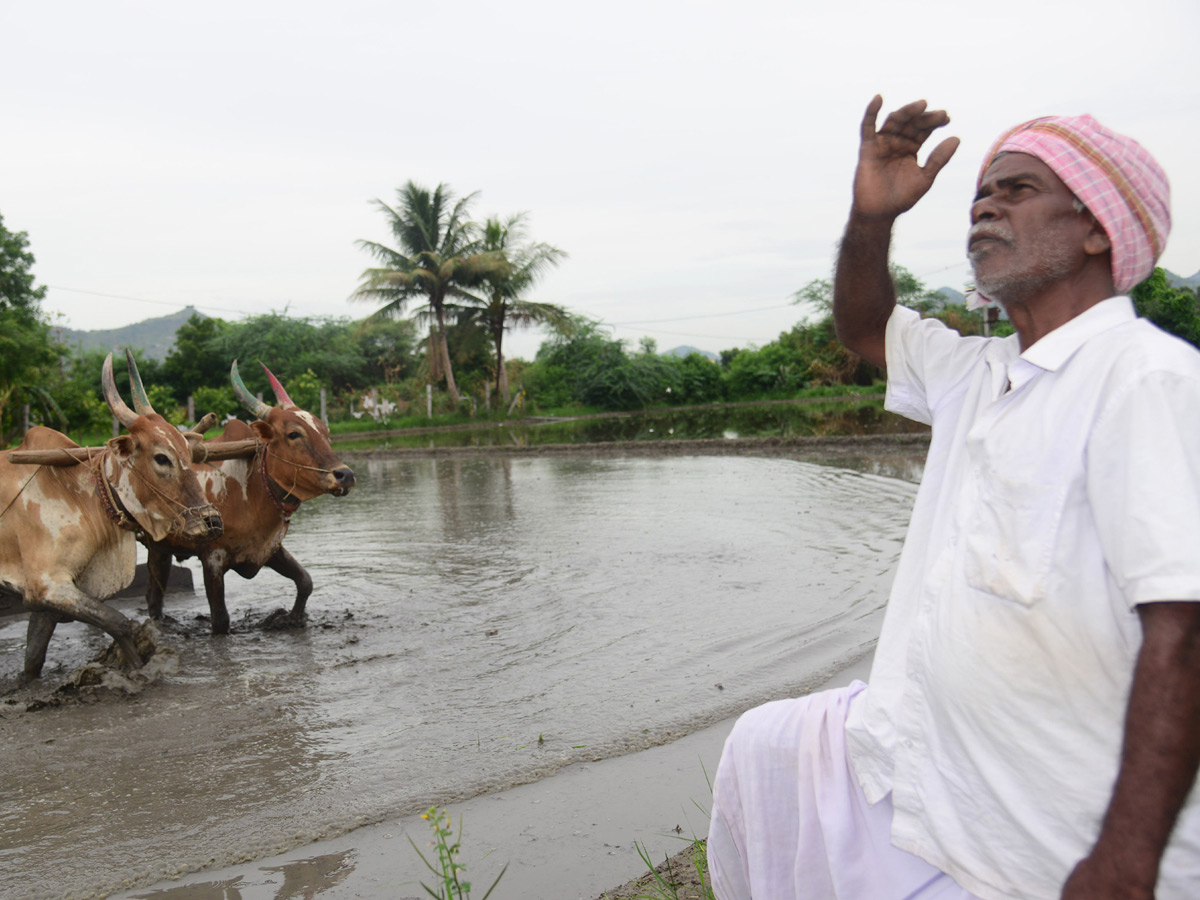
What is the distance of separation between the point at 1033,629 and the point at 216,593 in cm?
603

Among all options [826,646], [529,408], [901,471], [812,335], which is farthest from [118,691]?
[812,335]

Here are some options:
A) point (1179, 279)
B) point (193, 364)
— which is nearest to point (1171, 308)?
point (193, 364)

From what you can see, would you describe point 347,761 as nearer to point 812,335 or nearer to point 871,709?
point 871,709

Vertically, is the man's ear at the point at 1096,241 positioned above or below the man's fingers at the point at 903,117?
below

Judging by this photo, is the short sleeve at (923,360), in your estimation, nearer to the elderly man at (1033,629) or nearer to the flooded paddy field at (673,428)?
the elderly man at (1033,629)

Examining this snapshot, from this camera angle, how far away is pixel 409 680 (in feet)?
17.9

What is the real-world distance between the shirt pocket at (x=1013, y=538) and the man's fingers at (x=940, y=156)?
33.2 inches

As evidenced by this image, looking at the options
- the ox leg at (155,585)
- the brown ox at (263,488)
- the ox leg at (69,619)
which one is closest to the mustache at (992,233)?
the ox leg at (69,619)

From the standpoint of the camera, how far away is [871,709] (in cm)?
175

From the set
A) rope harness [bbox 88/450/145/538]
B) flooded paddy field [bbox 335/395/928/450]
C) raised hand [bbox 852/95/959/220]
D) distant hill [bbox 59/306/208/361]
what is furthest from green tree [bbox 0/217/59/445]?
distant hill [bbox 59/306/208/361]

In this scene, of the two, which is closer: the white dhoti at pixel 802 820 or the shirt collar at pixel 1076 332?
the shirt collar at pixel 1076 332

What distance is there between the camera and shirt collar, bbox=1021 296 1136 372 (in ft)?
5.13

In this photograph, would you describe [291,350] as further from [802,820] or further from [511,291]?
[802,820]

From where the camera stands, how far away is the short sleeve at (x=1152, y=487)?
4.31 ft
